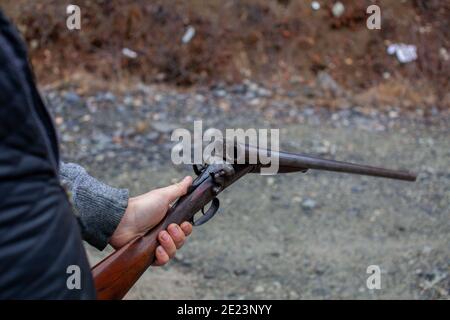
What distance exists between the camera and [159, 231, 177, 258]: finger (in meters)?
1.66

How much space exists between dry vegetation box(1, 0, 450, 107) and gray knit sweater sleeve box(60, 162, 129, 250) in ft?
12.3

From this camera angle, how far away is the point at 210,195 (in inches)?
69.2

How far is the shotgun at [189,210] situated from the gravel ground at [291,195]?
1217mm

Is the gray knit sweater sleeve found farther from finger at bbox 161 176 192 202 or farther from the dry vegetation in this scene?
the dry vegetation

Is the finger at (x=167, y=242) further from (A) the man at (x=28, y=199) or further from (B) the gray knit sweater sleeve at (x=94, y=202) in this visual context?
(A) the man at (x=28, y=199)

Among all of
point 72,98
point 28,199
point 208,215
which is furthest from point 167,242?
point 72,98

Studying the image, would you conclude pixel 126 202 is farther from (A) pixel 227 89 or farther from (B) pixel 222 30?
(B) pixel 222 30

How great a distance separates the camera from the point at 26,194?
934mm

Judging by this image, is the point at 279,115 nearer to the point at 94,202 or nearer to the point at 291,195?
the point at 291,195

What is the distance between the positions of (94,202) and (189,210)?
27 cm

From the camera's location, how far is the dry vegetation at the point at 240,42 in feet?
17.8

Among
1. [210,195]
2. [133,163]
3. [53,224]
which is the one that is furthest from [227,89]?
[53,224]

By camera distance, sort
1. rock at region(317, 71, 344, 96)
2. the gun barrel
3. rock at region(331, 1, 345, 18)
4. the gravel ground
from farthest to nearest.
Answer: rock at region(331, 1, 345, 18), rock at region(317, 71, 344, 96), the gravel ground, the gun barrel

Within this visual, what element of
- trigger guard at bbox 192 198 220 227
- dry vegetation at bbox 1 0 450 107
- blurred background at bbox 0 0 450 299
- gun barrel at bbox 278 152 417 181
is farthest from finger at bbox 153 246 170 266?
dry vegetation at bbox 1 0 450 107
